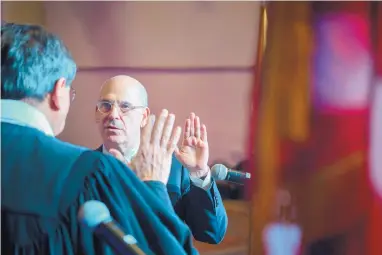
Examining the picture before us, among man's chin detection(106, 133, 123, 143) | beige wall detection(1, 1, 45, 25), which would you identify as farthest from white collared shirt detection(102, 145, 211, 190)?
beige wall detection(1, 1, 45, 25)

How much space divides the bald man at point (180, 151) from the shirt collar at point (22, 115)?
168 mm

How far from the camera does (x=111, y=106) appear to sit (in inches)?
51.8

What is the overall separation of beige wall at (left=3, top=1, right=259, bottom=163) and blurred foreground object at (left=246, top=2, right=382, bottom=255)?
0.25 ft

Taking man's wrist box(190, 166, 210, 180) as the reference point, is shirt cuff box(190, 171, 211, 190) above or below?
below

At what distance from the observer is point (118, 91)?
4.33 ft

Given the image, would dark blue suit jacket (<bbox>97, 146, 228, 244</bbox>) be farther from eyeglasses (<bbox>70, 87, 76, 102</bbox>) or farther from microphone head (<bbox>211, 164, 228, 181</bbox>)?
eyeglasses (<bbox>70, 87, 76, 102</bbox>)

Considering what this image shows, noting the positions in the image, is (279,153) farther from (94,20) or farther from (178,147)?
(94,20)

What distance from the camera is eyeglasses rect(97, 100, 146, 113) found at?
1.31 m

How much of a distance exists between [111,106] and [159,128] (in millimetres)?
137

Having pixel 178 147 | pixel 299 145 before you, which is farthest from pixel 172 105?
pixel 299 145

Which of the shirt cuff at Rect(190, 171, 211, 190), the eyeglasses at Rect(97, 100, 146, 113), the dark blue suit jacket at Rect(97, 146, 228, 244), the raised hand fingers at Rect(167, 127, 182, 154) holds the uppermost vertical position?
the eyeglasses at Rect(97, 100, 146, 113)

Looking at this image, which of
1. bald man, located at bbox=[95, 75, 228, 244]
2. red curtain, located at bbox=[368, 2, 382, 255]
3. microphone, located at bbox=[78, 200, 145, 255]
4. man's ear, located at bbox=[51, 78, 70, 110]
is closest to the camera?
microphone, located at bbox=[78, 200, 145, 255]

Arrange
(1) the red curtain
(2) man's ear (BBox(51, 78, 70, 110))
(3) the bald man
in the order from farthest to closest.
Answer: (1) the red curtain
(3) the bald man
(2) man's ear (BBox(51, 78, 70, 110))

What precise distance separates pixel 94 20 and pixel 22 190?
0.47 meters
